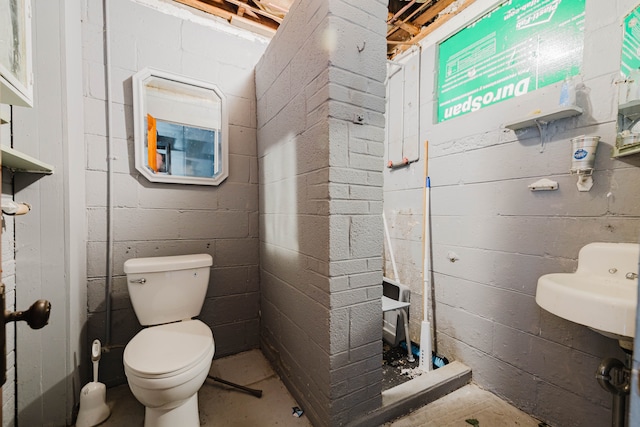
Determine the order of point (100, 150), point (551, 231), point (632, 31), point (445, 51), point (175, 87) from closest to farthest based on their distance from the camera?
point (632, 31) → point (551, 231) → point (100, 150) → point (175, 87) → point (445, 51)

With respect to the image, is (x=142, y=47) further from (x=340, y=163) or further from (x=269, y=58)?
(x=340, y=163)

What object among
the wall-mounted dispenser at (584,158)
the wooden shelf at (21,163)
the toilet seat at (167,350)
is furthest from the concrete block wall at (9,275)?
the wall-mounted dispenser at (584,158)

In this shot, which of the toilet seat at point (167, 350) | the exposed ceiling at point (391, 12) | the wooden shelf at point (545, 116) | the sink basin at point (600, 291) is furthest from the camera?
the exposed ceiling at point (391, 12)

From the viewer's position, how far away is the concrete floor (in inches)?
53.4

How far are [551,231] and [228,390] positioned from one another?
6.19 ft

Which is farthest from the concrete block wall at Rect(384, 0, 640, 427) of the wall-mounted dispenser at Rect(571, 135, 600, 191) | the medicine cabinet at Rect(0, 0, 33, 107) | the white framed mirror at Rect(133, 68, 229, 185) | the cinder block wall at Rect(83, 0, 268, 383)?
the medicine cabinet at Rect(0, 0, 33, 107)

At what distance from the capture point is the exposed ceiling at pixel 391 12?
1826 millimetres

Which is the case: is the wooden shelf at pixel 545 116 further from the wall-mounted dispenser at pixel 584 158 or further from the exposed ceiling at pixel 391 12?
the exposed ceiling at pixel 391 12

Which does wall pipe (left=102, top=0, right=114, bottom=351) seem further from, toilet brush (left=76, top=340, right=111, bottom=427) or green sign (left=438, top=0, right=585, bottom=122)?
green sign (left=438, top=0, right=585, bottom=122)

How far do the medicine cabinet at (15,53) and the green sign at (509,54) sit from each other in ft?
6.87

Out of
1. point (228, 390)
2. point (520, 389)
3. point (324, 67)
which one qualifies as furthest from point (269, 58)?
point (520, 389)

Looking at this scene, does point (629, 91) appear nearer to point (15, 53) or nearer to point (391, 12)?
point (391, 12)

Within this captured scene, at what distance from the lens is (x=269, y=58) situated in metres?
1.73

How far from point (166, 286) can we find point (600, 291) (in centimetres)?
198
